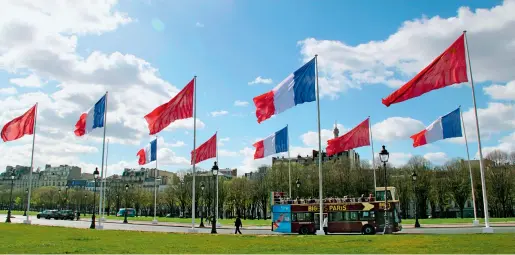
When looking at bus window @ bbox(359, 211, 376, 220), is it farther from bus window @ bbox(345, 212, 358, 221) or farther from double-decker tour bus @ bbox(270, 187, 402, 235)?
bus window @ bbox(345, 212, 358, 221)

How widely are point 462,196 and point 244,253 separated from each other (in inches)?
3350

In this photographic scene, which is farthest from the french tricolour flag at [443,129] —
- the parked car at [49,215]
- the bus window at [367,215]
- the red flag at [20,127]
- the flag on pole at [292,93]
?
the parked car at [49,215]

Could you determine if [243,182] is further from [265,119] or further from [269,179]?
[265,119]

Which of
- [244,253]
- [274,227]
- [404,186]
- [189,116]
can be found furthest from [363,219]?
[404,186]

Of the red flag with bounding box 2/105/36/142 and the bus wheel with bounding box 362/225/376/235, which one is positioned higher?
the red flag with bounding box 2/105/36/142

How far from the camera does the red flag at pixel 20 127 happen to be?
49.0m

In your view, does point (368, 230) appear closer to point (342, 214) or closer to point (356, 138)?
point (342, 214)

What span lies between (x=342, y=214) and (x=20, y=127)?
34.7 metres

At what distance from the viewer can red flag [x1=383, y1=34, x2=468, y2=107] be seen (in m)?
27.2

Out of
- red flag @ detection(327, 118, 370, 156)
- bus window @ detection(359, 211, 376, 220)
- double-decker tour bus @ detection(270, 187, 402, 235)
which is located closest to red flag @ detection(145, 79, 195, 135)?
double-decker tour bus @ detection(270, 187, 402, 235)

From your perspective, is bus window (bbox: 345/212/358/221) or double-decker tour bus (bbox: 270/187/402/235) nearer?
double-decker tour bus (bbox: 270/187/402/235)

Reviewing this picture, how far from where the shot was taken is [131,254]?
60.7ft

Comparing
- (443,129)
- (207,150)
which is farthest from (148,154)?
(443,129)

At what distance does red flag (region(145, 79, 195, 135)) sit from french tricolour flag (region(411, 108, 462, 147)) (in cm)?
2058
